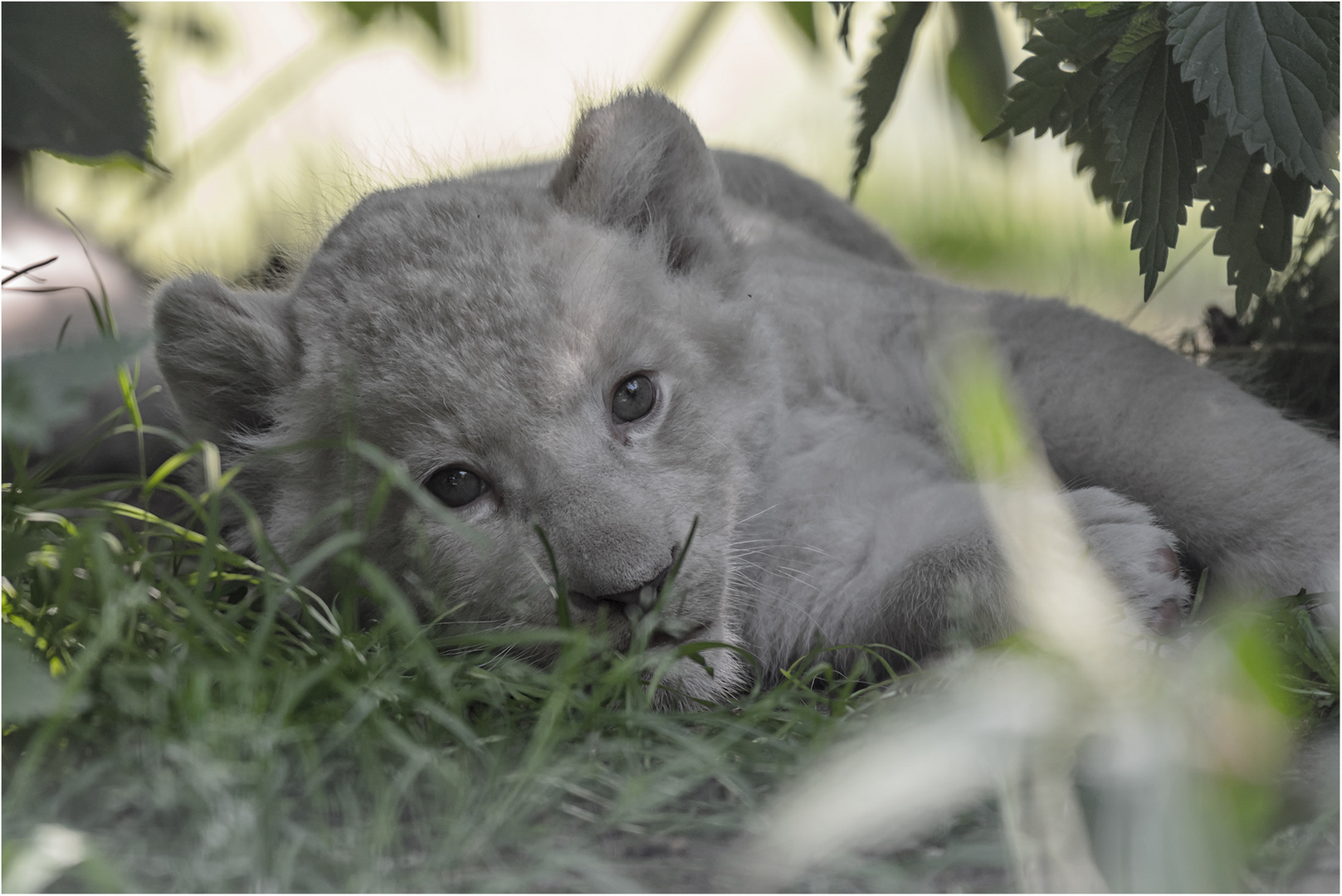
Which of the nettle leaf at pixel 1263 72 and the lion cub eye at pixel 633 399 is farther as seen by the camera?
the lion cub eye at pixel 633 399

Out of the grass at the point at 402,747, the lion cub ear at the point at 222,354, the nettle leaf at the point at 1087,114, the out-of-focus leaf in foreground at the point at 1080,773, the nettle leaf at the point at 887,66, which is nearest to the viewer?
the out-of-focus leaf in foreground at the point at 1080,773

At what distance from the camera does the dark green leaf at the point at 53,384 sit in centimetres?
154

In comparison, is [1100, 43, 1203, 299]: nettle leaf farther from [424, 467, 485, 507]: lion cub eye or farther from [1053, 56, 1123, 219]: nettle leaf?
[424, 467, 485, 507]: lion cub eye

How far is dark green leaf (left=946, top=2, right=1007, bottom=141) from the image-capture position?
398 centimetres

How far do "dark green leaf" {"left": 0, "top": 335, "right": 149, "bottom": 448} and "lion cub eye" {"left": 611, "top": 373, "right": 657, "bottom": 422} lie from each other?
1.00 m

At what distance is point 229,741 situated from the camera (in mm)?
1548

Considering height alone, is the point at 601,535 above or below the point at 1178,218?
below

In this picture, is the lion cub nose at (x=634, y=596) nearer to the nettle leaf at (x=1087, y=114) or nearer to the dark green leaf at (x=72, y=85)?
the dark green leaf at (x=72, y=85)

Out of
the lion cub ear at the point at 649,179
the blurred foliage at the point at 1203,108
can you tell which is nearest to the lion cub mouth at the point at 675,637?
the lion cub ear at the point at 649,179

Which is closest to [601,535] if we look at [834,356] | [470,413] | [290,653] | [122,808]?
[470,413]

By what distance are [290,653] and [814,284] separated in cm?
181

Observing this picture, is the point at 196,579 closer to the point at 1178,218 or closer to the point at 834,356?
the point at 834,356

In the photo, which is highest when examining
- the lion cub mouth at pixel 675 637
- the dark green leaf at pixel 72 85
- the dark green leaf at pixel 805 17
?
the dark green leaf at pixel 805 17

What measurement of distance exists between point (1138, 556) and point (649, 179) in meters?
1.44
